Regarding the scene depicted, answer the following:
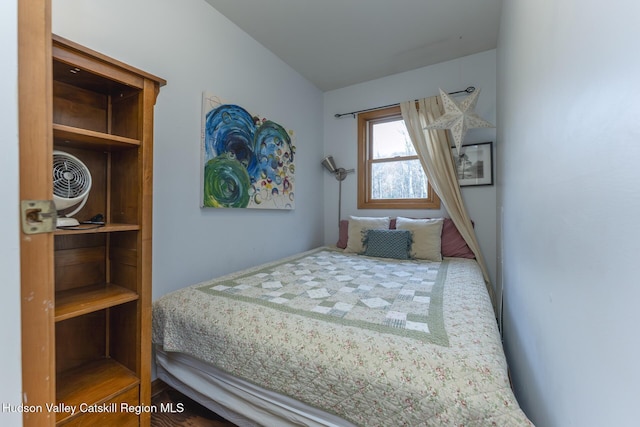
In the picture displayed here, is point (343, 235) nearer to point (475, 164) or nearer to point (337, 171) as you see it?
point (337, 171)

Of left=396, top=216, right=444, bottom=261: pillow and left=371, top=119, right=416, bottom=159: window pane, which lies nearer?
left=396, top=216, right=444, bottom=261: pillow

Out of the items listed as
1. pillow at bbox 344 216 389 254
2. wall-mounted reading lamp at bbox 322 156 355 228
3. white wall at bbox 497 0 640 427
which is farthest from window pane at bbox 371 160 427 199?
white wall at bbox 497 0 640 427

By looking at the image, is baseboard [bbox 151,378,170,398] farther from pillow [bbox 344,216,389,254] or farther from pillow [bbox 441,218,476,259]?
pillow [bbox 441,218,476,259]

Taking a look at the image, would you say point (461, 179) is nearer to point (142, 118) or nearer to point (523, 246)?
point (523, 246)

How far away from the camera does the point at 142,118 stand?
1159 millimetres

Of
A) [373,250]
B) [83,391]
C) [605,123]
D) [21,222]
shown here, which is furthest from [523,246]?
[83,391]

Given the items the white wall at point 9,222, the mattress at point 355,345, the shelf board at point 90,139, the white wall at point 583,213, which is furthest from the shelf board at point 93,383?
the white wall at point 583,213

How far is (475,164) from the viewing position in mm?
2547

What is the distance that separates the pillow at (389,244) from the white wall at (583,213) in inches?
50.1

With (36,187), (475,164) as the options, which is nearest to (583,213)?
(36,187)

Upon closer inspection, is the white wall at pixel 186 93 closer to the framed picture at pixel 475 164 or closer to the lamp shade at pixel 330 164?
the lamp shade at pixel 330 164

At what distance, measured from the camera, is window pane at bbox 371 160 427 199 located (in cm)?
288

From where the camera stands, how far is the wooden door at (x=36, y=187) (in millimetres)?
564

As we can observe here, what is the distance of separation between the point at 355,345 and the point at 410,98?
277 centimetres
